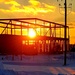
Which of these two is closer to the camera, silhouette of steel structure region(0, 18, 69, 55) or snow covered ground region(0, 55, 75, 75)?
snow covered ground region(0, 55, 75, 75)

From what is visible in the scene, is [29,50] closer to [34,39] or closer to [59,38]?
[34,39]

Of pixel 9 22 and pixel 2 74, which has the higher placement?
pixel 9 22

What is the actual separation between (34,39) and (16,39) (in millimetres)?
5519

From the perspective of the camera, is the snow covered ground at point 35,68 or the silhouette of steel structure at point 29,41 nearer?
the snow covered ground at point 35,68

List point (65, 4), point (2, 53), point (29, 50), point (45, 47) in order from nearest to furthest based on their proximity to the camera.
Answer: point (65, 4)
point (2, 53)
point (29, 50)
point (45, 47)

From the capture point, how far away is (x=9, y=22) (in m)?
64.4

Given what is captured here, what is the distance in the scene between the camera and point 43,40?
6600 cm

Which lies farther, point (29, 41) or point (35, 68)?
point (29, 41)

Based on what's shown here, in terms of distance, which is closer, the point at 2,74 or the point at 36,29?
the point at 2,74

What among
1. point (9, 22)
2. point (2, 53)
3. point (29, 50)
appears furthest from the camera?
point (9, 22)

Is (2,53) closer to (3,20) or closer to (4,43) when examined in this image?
(4,43)

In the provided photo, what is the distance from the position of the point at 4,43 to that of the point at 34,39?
6482mm

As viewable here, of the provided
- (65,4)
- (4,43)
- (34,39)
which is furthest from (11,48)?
(65,4)

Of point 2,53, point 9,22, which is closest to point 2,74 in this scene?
point 2,53
